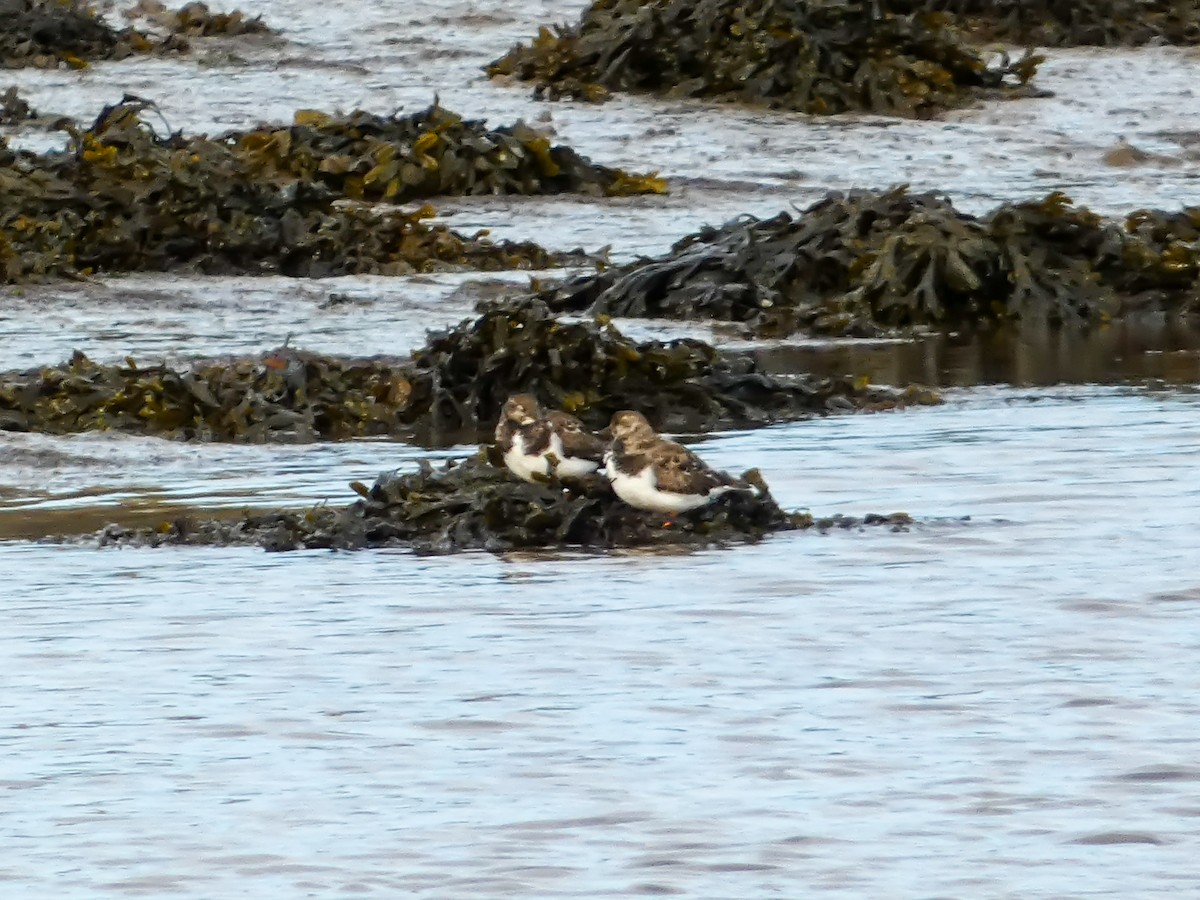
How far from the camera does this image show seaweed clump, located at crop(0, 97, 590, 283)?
13.5m

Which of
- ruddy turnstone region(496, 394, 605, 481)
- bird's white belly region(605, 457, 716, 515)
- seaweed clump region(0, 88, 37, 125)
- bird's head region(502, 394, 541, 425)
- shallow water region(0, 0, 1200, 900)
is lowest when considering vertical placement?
shallow water region(0, 0, 1200, 900)

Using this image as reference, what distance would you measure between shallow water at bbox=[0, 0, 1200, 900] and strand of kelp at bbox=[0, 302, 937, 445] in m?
0.26

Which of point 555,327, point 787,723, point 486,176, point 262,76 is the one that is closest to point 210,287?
point 486,176

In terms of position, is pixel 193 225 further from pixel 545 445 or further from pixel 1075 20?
pixel 1075 20

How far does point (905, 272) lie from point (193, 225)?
3.56 meters

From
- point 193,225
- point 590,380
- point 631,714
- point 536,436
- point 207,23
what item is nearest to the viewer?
point 631,714

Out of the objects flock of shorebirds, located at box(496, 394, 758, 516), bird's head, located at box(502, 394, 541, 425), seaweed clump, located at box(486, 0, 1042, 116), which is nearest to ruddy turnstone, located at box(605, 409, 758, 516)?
flock of shorebirds, located at box(496, 394, 758, 516)

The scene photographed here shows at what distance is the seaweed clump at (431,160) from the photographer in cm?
1516

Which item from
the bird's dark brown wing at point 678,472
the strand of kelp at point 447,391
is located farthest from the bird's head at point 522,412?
the strand of kelp at point 447,391

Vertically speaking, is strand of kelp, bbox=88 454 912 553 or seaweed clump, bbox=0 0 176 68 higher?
seaweed clump, bbox=0 0 176 68

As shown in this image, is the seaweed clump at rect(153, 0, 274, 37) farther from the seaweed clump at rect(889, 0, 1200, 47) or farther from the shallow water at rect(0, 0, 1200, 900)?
the shallow water at rect(0, 0, 1200, 900)

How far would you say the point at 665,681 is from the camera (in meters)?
6.12

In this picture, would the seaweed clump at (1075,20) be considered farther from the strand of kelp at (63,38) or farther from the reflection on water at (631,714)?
the reflection on water at (631,714)

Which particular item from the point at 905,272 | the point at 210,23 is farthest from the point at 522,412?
the point at 210,23
